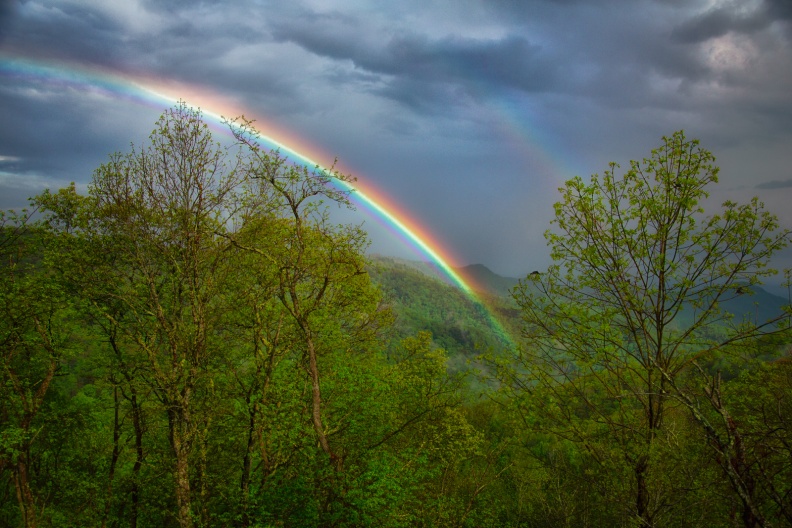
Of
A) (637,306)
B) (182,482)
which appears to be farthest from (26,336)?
(637,306)

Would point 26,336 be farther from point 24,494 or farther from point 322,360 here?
point 322,360

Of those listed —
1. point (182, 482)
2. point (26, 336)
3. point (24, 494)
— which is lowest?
point (24, 494)

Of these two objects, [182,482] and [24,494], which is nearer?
[182,482]

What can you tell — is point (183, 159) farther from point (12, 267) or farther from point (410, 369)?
point (410, 369)

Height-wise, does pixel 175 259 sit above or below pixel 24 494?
above

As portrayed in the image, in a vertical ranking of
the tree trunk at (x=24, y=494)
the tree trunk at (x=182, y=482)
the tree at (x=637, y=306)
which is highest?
the tree at (x=637, y=306)

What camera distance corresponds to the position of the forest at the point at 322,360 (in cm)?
989

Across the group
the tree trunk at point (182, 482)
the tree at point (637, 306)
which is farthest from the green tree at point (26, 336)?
the tree at point (637, 306)

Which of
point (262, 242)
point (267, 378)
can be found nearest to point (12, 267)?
point (262, 242)

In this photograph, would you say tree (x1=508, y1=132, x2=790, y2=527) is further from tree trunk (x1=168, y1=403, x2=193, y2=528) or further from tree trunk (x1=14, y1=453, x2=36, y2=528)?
tree trunk (x1=14, y1=453, x2=36, y2=528)

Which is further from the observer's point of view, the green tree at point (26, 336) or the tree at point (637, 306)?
the green tree at point (26, 336)

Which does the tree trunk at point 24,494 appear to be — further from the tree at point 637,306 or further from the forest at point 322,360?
the tree at point 637,306

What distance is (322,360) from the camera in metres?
16.2

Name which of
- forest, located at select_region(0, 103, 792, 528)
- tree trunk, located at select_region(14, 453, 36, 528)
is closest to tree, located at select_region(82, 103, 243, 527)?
forest, located at select_region(0, 103, 792, 528)
